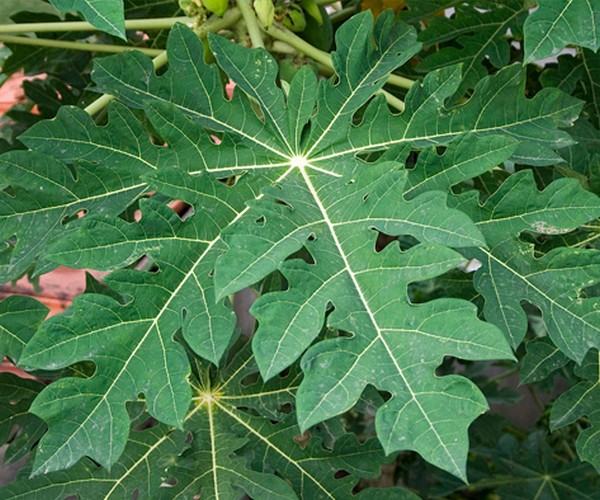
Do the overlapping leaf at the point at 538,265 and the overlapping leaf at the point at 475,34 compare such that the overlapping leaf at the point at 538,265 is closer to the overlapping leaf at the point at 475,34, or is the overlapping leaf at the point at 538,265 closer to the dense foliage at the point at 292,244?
the dense foliage at the point at 292,244

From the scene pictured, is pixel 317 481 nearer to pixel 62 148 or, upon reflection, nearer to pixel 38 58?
pixel 62 148

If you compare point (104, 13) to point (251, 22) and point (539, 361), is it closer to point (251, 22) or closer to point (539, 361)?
point (251, 22)

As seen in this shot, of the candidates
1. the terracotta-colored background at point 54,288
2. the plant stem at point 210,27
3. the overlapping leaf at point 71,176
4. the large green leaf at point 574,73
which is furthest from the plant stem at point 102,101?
the terracotta-colored background at point 54,288

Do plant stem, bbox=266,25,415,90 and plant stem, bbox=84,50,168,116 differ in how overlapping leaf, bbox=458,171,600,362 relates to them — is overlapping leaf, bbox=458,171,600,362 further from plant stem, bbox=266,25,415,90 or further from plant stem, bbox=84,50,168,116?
plant stem, bbox=84,50,168,116

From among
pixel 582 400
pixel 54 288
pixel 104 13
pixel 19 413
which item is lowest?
pixel 54 288

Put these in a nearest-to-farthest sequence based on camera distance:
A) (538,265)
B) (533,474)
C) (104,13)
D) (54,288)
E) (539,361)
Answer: (104,13), (538,265), (539,361), (533,474), (54,288)

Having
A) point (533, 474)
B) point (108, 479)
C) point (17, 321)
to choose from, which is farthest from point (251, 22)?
point (533, 474)

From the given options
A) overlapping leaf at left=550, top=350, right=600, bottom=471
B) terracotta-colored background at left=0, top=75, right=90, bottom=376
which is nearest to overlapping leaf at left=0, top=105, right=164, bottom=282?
overlapping leaf at left=550, top=350, right=600, bottom=471
